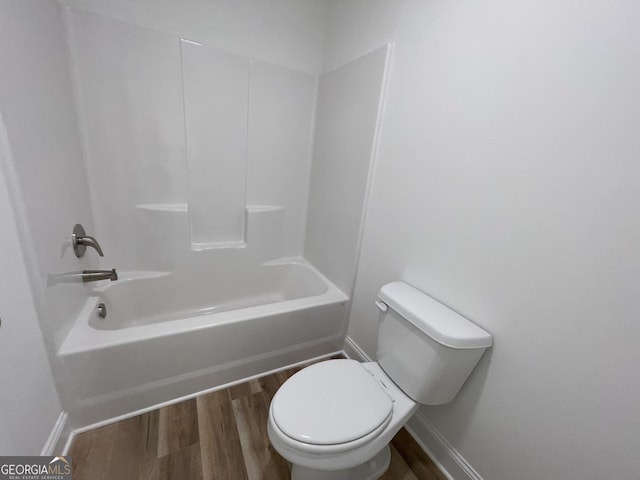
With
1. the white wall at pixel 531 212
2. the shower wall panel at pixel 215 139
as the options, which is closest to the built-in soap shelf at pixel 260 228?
the shower wall panel at pixel 215 139

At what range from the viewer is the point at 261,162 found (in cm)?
184

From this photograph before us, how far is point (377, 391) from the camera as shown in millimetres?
962

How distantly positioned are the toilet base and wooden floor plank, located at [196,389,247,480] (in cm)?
26

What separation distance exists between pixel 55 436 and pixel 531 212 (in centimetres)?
190

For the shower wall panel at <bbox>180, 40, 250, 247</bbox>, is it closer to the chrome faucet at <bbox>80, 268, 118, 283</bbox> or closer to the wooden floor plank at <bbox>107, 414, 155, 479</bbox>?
the chrome faucet at <bbox>80, 268, 118, 283</bbox>

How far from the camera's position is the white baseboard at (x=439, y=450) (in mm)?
Result: 1015

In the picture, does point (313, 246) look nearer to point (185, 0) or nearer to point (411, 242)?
point (411, 242)

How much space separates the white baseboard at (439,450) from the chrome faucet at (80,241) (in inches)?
67.8

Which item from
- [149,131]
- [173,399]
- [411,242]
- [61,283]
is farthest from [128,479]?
[149,131]

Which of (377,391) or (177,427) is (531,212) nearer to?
(377,391)

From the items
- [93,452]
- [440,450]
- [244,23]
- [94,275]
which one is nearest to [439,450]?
[440,450]

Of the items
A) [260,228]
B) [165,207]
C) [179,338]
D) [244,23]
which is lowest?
[179,338]

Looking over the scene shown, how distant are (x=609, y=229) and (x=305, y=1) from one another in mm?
1963

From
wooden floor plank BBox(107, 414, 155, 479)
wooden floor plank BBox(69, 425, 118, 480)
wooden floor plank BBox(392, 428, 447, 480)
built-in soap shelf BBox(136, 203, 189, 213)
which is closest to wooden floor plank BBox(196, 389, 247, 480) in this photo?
wooden floor plank BBox(107, 414, 155, 479)
